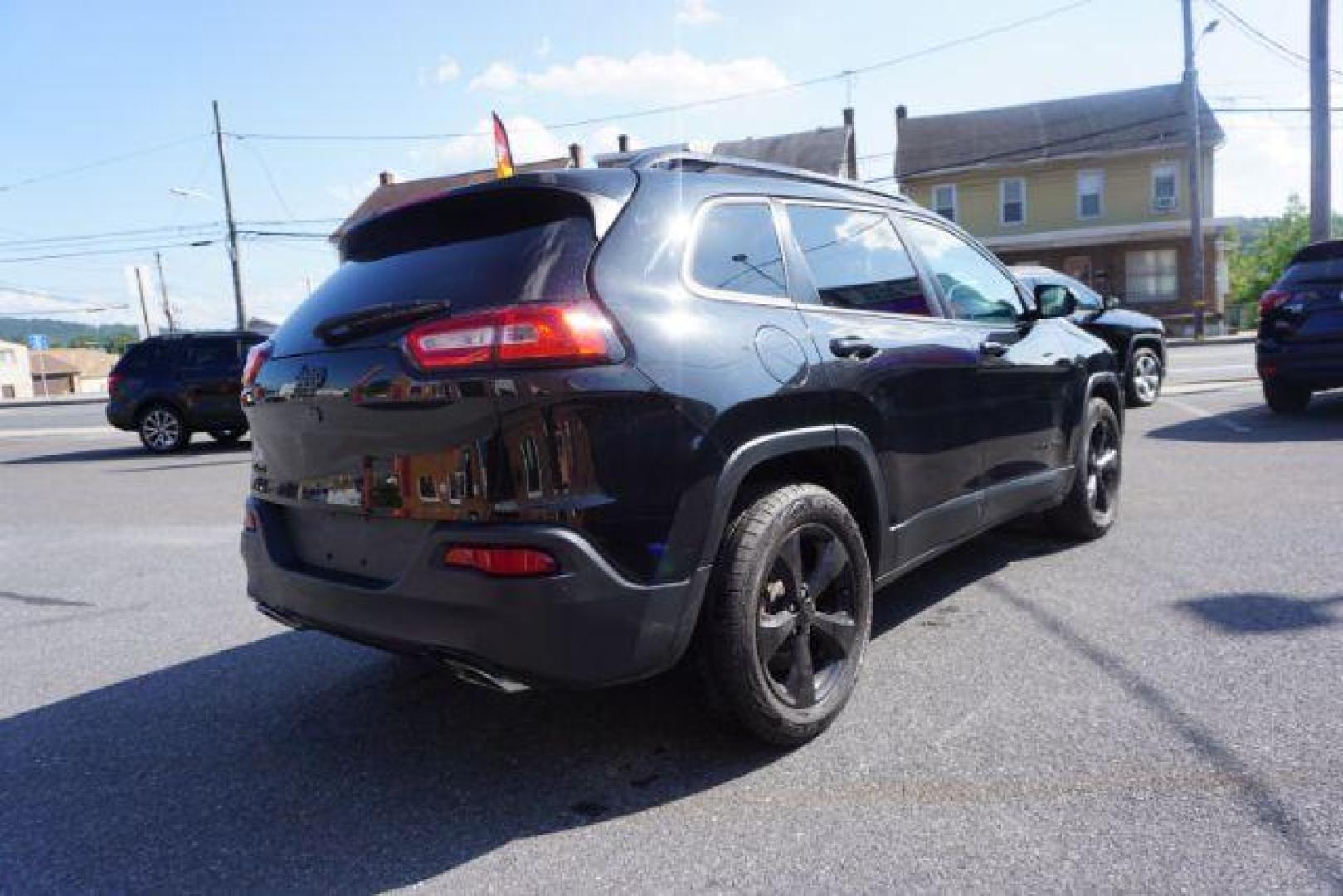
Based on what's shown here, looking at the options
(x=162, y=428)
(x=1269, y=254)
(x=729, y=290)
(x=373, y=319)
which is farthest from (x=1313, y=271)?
(x=1269, y=254)

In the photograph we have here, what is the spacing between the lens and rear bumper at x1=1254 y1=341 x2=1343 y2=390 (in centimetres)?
877

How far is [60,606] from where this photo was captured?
518 cm

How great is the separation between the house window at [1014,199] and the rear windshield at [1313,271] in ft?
83.3

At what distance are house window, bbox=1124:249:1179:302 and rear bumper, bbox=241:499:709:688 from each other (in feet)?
111

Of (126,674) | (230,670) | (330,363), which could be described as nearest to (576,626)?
(330,363)

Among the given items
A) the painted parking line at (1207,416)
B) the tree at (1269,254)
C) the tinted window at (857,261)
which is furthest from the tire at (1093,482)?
the tree at (1269,254)

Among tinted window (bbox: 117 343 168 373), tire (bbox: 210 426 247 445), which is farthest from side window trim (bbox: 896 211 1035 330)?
tinted window (bbox: 117 343 168 373)

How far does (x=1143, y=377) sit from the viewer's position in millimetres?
11562

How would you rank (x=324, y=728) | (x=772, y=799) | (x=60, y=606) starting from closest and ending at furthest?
1. (x=772, y=799)
2. (x=324, y=728)
3. (x=60, y=606)

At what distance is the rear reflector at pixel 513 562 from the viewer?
236 centimetres

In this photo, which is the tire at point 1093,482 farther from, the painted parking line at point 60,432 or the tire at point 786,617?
the painted parking line at point 60,432

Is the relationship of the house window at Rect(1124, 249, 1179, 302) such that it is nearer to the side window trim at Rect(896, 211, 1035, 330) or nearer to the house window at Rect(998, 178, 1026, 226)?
the house window at Rect(998, 178, 1026, 226)

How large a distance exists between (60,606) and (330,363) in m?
3.59

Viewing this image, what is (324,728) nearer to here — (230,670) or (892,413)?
(230,670)
